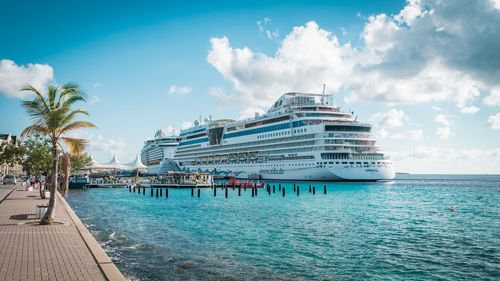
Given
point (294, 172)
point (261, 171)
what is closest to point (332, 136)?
point (294, 172)

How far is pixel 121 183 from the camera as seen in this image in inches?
2729

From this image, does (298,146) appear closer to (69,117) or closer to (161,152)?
(69,117)

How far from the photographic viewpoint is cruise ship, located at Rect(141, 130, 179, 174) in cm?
12394

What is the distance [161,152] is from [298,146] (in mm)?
73765

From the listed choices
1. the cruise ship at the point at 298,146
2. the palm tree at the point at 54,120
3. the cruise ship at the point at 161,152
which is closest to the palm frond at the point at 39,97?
the palm tree at the point at 54,120

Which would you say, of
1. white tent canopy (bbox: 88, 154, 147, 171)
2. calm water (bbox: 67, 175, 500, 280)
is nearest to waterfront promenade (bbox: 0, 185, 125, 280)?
calm water (bbox: 67, 175, 500, 280)

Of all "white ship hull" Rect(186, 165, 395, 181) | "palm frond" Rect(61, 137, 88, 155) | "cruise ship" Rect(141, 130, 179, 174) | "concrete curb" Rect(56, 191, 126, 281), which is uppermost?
"cruise ship" Rect(141, 130, 179, 174)

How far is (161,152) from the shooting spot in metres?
131

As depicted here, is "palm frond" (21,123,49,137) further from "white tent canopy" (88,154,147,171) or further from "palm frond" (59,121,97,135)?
"white tent canopy" (88,154,147,171)

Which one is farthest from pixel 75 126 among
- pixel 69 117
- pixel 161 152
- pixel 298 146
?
pixel 161 152

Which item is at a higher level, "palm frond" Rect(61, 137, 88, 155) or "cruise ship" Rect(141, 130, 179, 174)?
"cruise ship" Rect(141, 130, 179, 174)

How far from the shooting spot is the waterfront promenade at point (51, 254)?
8031 mm

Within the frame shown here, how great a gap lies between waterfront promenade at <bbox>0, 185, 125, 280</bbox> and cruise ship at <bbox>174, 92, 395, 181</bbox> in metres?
→ 54.0

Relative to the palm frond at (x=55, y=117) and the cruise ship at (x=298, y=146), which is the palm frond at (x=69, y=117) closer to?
the palm frond at (x=55, y=117)
